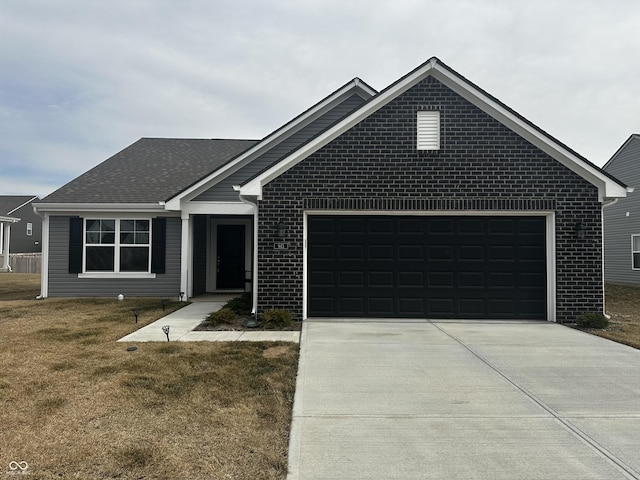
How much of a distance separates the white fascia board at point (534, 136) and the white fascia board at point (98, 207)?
29.3 feet

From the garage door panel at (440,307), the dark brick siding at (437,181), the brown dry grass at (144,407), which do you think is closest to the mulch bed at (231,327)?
the dark brick siding at (437,181)

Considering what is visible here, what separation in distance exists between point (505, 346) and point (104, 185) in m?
12.9

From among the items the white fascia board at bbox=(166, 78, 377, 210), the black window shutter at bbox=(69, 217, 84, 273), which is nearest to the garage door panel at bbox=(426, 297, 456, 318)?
the white fascia board at bbox=(166, 78, 377, 210)

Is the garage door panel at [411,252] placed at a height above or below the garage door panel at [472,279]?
above

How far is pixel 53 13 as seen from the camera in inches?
422

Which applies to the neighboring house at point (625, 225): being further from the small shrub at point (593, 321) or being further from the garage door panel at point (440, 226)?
the garage door panel at point (440, 226)

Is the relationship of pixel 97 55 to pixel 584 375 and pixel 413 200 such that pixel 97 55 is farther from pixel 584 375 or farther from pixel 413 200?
pixel 584 375

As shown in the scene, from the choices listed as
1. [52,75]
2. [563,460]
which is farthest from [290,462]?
[52,75]

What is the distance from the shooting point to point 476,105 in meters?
9.30

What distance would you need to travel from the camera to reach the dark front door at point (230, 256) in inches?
593

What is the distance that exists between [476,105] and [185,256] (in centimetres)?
904

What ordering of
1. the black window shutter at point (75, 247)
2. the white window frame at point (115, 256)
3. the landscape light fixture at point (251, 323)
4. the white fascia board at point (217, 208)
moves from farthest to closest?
the white window frame at point (115, 256) < the black window shutter at point (75, 247) < the white fascia board at point (217, 208) < the landscape light fixture at point (251, 323)

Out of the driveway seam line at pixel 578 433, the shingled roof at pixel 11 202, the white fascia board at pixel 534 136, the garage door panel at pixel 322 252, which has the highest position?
the shingled roof at pixel 11 202

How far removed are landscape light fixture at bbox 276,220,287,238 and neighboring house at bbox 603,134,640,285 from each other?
17928 mm
